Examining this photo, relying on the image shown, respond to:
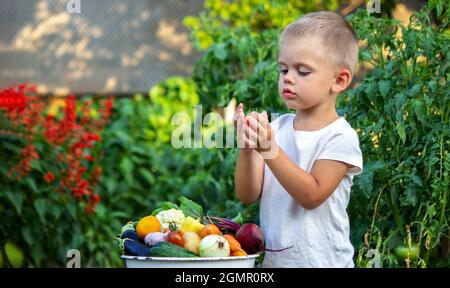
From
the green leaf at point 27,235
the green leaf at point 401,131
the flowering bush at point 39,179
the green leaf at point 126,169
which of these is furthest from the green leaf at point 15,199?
the green leaf at point 401,131

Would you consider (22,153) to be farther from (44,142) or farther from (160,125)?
(160,125)

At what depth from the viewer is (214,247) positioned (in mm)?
1975

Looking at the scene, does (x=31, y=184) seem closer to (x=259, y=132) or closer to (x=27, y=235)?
(x=27, y=235)

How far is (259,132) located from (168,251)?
13.9 inches

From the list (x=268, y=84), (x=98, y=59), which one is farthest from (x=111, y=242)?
(x=98, y=59)

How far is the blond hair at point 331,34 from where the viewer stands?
218 centimetres

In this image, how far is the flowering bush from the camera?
4.66m

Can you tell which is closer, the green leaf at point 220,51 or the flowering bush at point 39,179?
the green leaf at point 220,51

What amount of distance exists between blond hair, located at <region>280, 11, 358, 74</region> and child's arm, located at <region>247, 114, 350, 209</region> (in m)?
0.29

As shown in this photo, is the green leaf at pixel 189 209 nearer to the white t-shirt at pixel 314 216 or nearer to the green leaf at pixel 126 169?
the white t-shirt at pixel 314 216

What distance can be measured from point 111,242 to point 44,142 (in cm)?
85

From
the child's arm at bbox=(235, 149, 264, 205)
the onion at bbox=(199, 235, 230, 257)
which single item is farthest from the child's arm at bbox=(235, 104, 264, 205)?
the onion at bbox=(199, 235, 230, 257)

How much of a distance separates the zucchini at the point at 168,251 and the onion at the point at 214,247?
0.11 feet

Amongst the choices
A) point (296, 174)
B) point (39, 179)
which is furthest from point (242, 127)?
point (39, 179)
